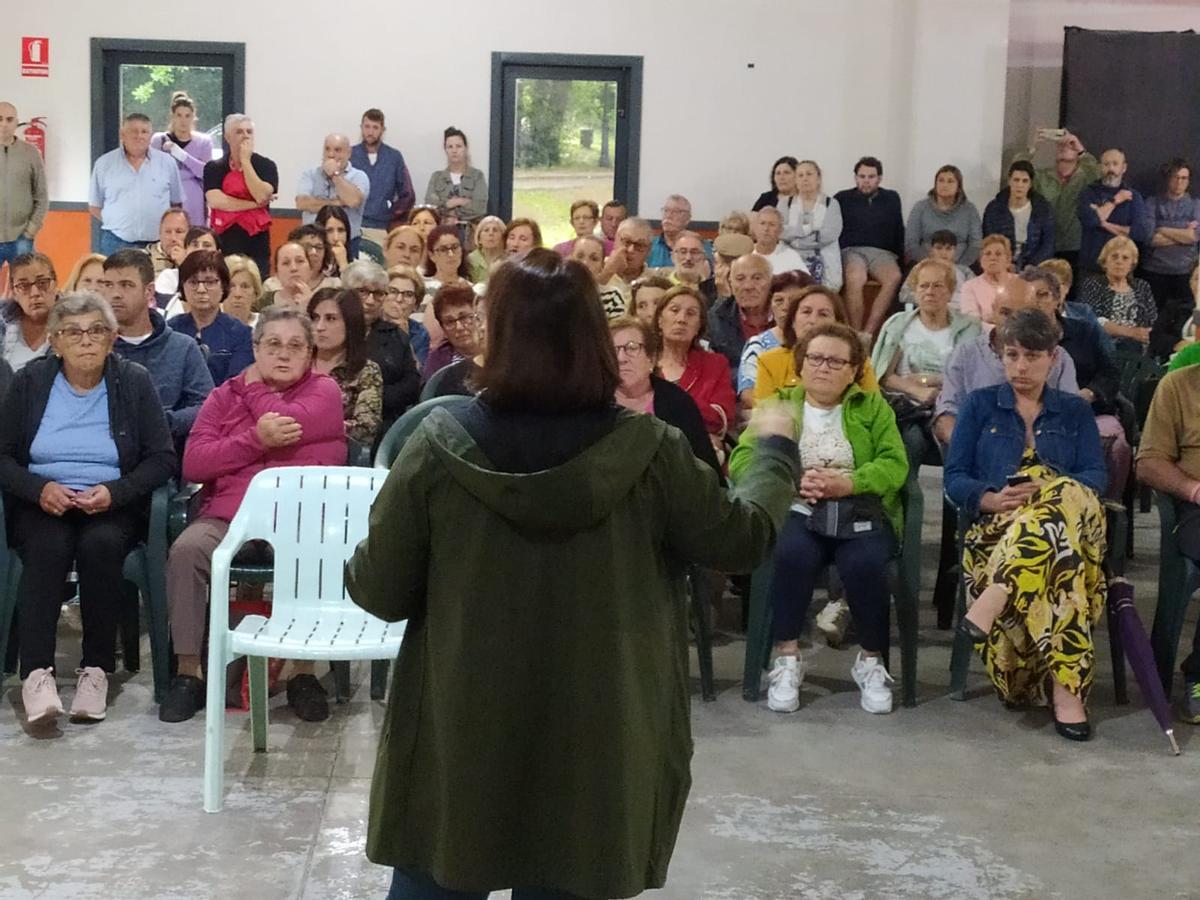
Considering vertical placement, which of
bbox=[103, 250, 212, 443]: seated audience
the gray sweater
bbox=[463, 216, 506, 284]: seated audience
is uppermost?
the gray sweater

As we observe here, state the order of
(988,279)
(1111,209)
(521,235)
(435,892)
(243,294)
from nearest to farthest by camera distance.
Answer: (435,892) < (243,294) < (988,279) < (521,235) < (1111,209)

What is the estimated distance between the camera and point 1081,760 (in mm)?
3770

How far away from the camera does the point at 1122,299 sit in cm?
782

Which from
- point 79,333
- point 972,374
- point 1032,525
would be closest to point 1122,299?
point 972,374

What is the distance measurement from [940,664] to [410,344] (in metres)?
2.03

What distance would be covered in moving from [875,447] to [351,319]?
5.32 ft

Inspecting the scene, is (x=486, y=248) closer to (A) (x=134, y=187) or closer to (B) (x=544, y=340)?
(A) (x=134, y=187)

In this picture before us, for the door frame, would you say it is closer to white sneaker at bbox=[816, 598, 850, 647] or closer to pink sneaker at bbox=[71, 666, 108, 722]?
white sneaker at bbox=[816, 598, 850, 647]

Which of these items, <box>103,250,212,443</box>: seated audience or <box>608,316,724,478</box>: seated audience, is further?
<box>103,250,212,443</box>: seated audience

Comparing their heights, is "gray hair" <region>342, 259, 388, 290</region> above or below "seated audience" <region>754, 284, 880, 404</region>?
above

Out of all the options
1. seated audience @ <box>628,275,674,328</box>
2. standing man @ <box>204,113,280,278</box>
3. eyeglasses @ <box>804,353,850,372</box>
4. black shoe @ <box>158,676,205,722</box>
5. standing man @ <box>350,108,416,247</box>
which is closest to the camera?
black shoe @ <box>158,676,205,722</box>

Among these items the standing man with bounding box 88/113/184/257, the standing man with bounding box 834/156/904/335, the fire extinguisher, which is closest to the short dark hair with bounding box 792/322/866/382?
the standing man with bounding box 834/156/904/335

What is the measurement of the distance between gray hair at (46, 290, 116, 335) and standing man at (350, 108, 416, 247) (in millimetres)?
5968

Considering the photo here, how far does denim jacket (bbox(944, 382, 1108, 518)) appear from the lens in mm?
4207
